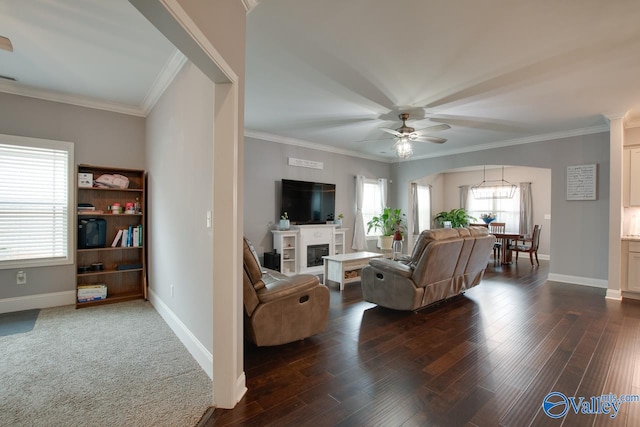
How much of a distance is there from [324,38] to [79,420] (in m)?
3.18

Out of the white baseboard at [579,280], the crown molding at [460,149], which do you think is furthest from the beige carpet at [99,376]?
the white baseboard at [579,280]

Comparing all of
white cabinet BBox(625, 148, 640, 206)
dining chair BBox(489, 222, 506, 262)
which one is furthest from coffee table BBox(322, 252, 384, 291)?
dining chair BBox(489, 222, 506, 262)

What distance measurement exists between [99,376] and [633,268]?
6625 millimetres

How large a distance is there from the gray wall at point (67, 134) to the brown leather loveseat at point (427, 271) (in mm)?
3669

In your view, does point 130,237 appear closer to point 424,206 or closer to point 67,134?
point 67,134

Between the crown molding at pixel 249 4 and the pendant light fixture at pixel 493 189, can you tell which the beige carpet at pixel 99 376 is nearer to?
the crown molding at pixel 249 4

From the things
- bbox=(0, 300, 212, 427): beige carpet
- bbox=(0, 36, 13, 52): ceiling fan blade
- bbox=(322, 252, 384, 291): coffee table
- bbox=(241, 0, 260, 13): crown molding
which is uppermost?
bbox=(241, 0, 260, 13): crown molding

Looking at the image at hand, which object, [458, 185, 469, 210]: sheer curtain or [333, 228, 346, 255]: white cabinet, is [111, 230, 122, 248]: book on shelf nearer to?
[333, 228, 346, 255]: white cabinet

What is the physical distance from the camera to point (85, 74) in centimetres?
310

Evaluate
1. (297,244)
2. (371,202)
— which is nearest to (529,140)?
(371,202)

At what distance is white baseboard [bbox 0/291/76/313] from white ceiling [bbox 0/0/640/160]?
2.46 meters

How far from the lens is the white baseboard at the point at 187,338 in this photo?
2.24m

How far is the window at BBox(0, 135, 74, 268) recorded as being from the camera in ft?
11.1

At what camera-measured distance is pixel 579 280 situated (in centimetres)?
507
